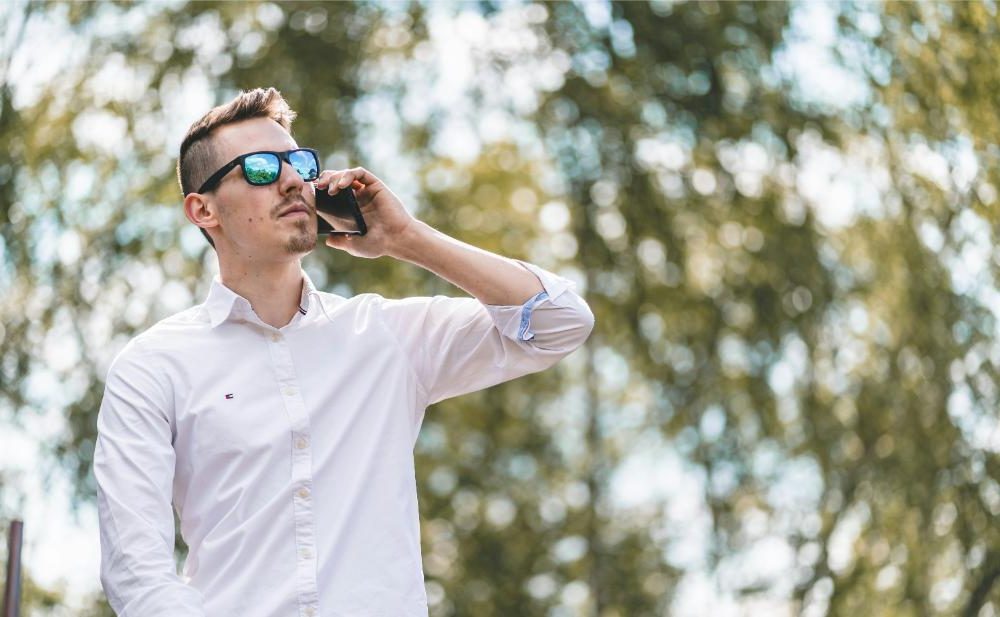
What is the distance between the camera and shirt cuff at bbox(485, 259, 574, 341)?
6.98 feet

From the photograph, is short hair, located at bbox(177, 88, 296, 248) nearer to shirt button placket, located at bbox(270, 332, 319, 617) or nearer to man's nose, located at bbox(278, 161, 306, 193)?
man's nose, located at bbox(278, 161, 306, 193)

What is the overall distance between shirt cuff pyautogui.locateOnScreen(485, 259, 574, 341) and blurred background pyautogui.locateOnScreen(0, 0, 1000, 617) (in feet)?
13.9

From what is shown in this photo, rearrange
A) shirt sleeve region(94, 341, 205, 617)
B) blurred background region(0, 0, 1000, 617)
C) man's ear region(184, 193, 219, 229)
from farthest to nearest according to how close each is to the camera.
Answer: blurred background region(0, 0, 1000, 617) → man's ear region(184, 193, 219, 229) → shirt sleeve region(94, 341, 205, 617)

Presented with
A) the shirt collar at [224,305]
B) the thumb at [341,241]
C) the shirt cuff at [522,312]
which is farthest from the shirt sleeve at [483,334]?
the shirt collar at [224,305]

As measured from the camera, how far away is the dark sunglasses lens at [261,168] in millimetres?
2166

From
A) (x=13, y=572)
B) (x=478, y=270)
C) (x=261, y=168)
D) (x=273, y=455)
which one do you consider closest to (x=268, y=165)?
(x=261, y=168)

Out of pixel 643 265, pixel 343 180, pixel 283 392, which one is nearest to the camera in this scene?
A: pixel 283 392

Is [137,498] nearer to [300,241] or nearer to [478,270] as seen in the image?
[300,241]

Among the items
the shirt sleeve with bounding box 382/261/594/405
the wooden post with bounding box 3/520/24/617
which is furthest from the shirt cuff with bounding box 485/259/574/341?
the wooden post with bounding box 3/520/24/617

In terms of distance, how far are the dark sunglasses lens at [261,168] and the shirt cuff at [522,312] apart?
375 millimetres

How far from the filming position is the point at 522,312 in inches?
83.7

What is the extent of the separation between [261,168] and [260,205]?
55 millimetres

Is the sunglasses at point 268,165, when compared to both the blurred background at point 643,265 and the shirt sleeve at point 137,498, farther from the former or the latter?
the blurred background at point 643,265

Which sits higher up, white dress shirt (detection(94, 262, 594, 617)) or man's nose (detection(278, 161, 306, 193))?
man's nose (detection(278, 161, 306, 193))
